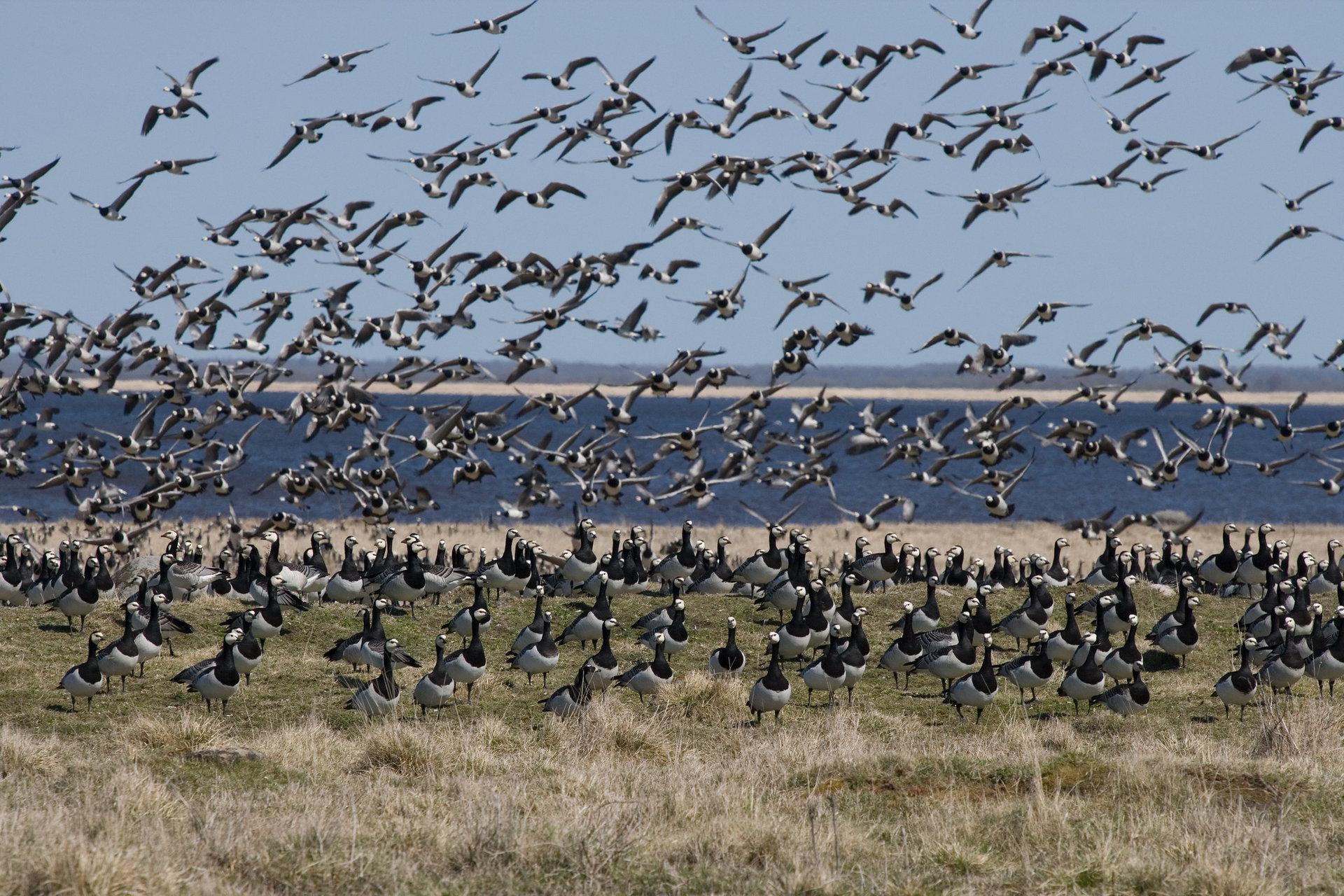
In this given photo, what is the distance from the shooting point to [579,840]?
10.4 meters

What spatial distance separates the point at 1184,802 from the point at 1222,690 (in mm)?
6363

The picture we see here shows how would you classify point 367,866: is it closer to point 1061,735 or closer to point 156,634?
point 1061,735

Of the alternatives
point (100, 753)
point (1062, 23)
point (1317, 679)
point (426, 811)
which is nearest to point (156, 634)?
point (100, 753)

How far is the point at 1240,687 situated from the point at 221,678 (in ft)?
42.2

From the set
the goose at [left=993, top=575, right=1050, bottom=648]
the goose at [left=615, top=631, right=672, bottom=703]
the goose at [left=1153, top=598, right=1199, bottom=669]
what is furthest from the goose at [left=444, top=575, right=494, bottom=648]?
the goose at [left=1153, top=598, right=1199, bottom=669]

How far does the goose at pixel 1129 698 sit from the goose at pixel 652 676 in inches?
229

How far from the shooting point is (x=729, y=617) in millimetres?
21203

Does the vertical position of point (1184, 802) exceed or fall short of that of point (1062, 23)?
it falls short

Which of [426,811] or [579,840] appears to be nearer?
[579,840]

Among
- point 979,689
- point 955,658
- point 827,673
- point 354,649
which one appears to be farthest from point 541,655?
point 979,689

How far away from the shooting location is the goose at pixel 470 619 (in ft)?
64.3

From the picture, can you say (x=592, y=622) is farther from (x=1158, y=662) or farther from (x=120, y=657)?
(x=1158, y=662)

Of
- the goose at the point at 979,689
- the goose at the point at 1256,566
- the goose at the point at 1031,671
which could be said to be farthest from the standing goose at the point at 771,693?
the goose at the point at 1256,566

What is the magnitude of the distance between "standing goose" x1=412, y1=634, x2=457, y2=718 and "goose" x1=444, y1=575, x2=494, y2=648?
3.76ft
